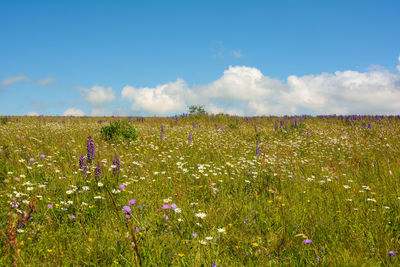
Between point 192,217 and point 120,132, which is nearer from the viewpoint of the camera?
point 192,217

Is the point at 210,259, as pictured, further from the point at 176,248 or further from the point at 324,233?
the point at 324,233

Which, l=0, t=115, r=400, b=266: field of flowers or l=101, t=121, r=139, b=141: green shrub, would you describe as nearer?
l=0, t=115, r=400, b=266: field of flowers

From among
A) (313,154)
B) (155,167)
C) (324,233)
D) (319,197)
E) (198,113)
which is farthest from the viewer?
(198,113)

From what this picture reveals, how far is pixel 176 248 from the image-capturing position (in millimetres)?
2686

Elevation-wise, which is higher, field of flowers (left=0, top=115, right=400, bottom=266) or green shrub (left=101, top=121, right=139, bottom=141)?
green shrub (left=101, top=121, right=139, bottom=141)

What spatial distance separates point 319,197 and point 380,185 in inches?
65.1

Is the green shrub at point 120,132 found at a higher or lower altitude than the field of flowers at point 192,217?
higher

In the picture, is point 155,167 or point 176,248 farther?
point 155,167

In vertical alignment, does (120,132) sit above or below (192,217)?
above

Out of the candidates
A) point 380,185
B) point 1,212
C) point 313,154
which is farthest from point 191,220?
point 313,154

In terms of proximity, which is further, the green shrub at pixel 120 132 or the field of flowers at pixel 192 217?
the green shrub at pixel 120 132

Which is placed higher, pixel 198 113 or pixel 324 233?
pixel 198 113

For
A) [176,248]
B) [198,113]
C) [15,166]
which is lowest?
[176,248]

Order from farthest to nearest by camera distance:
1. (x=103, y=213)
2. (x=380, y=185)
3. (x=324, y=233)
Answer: (x=380, y=185) < (x=103, y=213) < (x=324, y=233)
